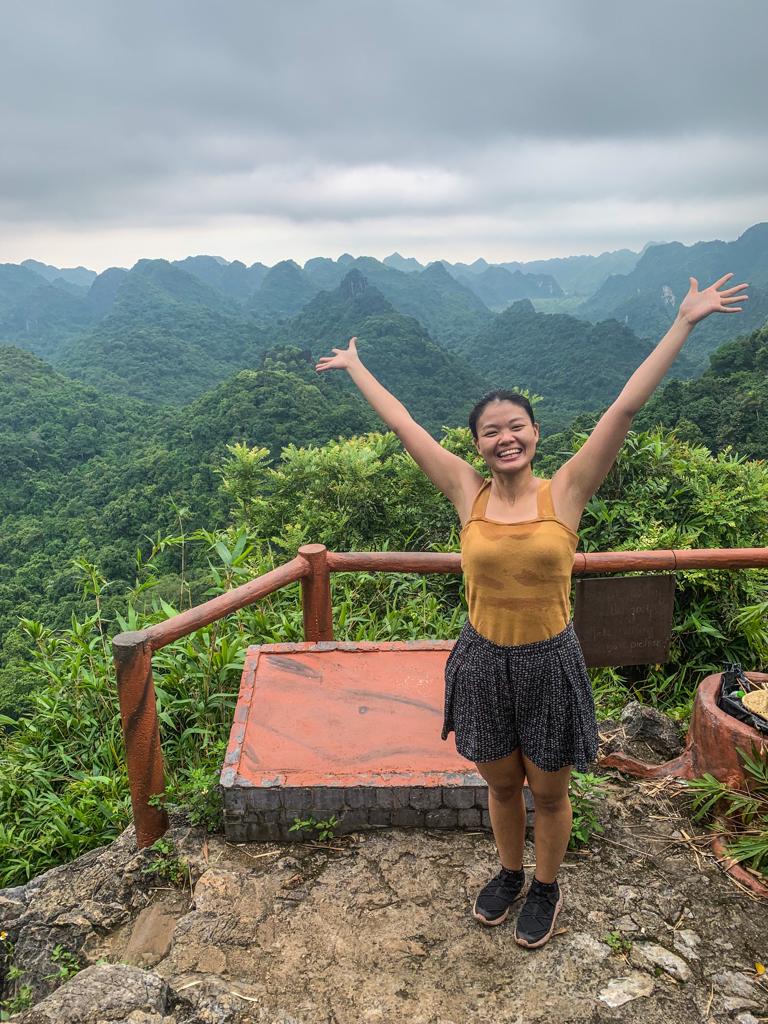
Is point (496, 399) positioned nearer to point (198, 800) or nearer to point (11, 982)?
point (198, 800)

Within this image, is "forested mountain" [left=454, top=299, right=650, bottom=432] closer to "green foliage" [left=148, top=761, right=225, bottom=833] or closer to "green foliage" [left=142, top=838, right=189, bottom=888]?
"green foliage" [left=148, top=761, right=225, bottom=833]

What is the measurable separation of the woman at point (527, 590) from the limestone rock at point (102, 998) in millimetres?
918

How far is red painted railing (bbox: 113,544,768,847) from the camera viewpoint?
224 centimetres

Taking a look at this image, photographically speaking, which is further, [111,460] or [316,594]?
[111,460]

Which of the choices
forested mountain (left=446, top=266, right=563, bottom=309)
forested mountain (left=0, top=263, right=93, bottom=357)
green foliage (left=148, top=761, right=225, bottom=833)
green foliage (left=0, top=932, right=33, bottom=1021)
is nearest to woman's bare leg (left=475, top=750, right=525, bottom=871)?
green foliage (left=148, top=761, right=225, bottom=833)

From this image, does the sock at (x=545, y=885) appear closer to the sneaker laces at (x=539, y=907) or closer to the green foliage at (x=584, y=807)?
the sneaker laces at (x=539, y=907)

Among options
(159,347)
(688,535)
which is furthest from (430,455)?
(159,347)

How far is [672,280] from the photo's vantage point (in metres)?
142

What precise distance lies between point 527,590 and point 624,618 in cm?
143

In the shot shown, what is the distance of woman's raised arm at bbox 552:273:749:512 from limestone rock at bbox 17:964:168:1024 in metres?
1.49

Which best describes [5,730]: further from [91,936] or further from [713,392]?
[713,392]

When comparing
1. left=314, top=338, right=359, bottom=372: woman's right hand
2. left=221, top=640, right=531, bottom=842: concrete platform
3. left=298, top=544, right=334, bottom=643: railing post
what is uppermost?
left=314, top=338, right=359, bottom=372: woman's right hand

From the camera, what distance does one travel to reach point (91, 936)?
2.08m

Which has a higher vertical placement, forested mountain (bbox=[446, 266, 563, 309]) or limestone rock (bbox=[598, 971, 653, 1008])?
forested mountain (bbox=[446, 266, 563, 309])
